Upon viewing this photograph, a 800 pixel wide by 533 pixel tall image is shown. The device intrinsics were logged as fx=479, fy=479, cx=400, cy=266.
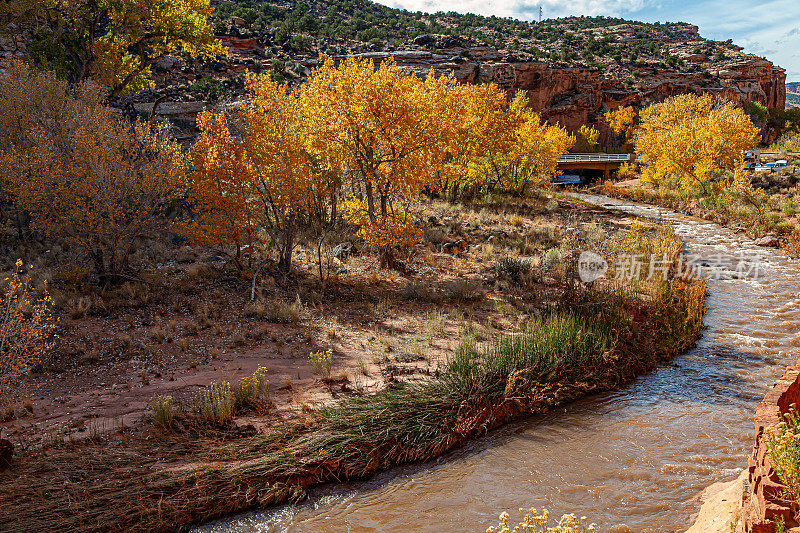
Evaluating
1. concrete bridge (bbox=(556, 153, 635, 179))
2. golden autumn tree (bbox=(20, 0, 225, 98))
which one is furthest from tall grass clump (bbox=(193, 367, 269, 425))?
concrete bridge (bbox=(556, 153, 635, 179))

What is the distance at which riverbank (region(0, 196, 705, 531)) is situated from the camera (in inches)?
213

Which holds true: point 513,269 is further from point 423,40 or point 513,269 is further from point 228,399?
point 423,40

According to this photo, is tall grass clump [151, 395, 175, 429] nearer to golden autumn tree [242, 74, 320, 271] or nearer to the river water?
the river water

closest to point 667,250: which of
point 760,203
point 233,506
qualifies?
point 760,203

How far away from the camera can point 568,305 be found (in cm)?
1045

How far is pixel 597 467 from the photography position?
20.7 ft

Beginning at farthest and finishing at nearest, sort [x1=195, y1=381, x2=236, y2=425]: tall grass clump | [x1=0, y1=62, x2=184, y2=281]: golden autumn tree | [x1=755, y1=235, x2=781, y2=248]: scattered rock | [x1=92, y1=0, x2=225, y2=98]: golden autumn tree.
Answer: [x1=92, y1=0, x2=225, y2=98]: golden autumn tree, [x1=755, y1=235, x2=781, y2=248]: scattered rock, [x1=0, y1=62, x2=184, y2=281]: golden autumn tree, [x1=195, y1=381, x2=236, y2=425]: tall grass clump

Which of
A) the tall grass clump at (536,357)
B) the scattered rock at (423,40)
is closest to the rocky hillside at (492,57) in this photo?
the scattered rock at (423,40)

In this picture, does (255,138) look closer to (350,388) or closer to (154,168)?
Result: (154,168)

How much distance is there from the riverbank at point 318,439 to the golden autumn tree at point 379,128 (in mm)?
5232

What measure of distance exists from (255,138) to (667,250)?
1273 centimetres

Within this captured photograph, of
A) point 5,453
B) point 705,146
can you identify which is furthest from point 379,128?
point 705,146

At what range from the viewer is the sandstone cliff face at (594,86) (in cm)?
5475

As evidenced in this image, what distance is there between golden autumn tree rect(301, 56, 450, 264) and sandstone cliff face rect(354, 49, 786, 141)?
4038 centimetres
